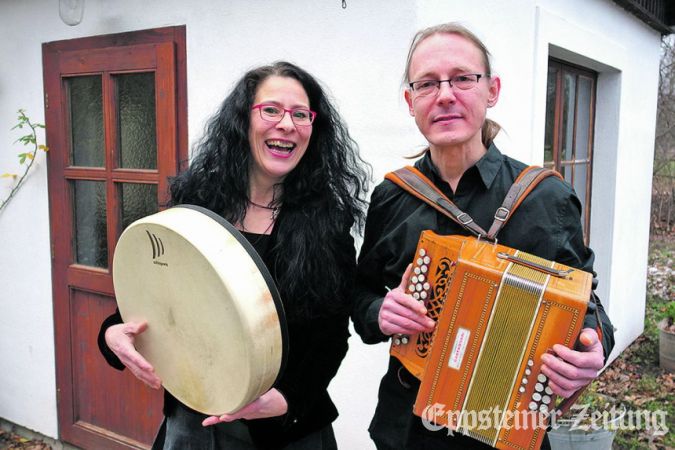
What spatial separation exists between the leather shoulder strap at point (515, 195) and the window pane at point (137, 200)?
2202 mm

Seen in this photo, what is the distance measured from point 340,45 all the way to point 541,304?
1665 mm

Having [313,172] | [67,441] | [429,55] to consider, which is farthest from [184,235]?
[67,441]

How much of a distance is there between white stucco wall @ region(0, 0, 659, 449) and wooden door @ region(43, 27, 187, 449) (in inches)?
4.1

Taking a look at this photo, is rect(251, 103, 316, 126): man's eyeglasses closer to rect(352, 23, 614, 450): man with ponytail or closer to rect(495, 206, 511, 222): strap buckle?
rect(352, 23, 614, 450): man with ponytail

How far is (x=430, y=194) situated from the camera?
1.61 metres

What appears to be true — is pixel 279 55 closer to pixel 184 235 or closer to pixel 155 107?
pixel 155 107

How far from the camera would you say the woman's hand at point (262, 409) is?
1489mm

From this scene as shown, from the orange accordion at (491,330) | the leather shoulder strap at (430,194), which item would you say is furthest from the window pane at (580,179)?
the orange accordion at (491,330)

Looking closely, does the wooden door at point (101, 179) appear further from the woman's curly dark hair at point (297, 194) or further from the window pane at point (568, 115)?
the window pane at point (568, 115)

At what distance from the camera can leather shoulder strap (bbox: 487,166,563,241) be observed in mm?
1472

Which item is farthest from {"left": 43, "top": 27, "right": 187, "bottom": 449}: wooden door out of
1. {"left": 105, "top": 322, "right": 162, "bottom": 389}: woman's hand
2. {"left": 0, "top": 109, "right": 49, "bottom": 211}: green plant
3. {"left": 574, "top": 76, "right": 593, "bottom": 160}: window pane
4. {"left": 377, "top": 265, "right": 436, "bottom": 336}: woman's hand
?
{"left": 574, "top": 76, "right": 593, "bottom": 160}: window pane

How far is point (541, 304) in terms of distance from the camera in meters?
1.30

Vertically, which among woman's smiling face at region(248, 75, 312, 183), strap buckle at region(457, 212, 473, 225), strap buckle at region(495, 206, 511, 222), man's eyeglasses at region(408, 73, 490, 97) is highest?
man's eyeglasses at region(408, 73, 490, 97)

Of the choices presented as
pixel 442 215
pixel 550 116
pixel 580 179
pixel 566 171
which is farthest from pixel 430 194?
pixel 580 179
